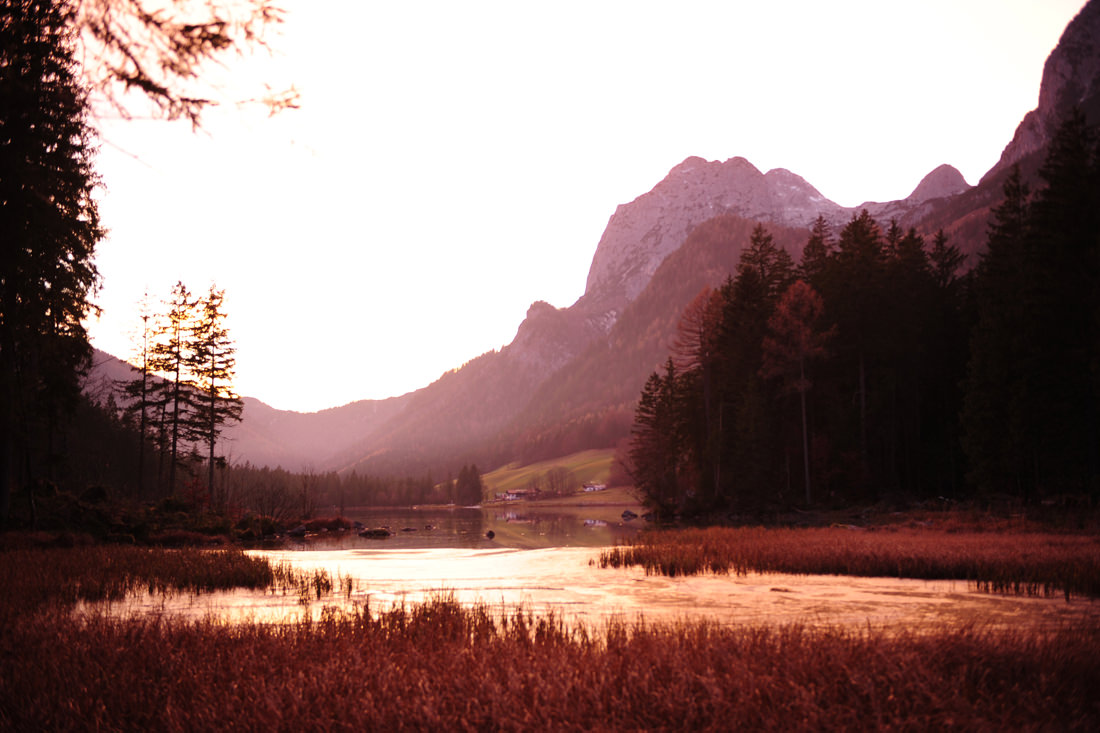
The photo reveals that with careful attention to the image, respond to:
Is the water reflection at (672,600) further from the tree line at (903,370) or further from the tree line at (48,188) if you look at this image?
the tree line at (903,370)

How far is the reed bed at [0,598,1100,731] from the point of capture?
5.28 metres

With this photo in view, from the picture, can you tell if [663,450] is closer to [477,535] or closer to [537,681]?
[477,535]

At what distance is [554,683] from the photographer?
5.89m

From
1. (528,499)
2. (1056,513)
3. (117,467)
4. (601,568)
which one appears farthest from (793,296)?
(528,499)

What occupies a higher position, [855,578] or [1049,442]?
[1049,442]

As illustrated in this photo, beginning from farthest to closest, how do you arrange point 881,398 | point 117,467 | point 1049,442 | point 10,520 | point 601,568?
1. point 117,467
2. point 881,398
3. point 1049,442
4. point 10,520
5. point 601,568

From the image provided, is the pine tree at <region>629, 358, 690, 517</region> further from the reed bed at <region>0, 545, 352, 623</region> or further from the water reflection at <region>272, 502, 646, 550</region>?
the reed bed at <region>0, 545, 352, 623</region>

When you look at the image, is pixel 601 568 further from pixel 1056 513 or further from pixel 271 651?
pixel 1056 513

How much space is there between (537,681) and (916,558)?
1658 centimetres

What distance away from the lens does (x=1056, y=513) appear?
28469 mm

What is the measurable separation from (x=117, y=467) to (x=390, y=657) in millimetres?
72928

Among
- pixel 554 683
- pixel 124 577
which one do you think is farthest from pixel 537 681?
pixel 124 577


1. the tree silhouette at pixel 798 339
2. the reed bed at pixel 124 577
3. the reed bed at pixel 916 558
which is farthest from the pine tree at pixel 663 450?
the reed bed at pixel 124 577

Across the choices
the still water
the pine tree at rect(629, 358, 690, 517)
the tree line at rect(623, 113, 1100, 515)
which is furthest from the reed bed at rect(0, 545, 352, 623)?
the pine tree at rect(629, 358, 690, 517)
